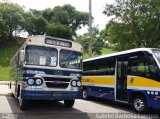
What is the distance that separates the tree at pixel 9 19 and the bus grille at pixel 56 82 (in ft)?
135

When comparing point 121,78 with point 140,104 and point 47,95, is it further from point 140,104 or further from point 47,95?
point 47,95

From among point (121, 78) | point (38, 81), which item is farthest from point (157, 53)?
point (38, 81)

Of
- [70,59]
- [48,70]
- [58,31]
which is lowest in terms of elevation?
[48,70]

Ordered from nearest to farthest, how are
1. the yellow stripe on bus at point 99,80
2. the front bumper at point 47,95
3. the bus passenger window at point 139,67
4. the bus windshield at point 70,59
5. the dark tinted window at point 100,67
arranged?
the front bumper at point 47,95, the bus passenger window at point 139,67, the bus windshield at point 70,59, the yellow stripe on bus at point 99,80, the dark tinted window at point 100,67

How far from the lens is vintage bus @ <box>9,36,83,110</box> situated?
42.1 ft

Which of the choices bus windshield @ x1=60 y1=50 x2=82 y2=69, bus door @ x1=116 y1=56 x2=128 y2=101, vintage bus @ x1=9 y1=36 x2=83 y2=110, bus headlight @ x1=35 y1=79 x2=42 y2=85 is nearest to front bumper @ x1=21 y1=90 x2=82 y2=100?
vintage bus @ x1=9 y1=36 x2=83 y2=110

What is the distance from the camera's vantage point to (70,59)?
1385 centimetres

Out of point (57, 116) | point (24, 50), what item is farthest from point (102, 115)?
point (24, 50)

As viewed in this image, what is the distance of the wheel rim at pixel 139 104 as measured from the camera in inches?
542

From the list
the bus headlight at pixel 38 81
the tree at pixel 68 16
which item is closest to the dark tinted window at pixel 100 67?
the bus headlight at pixel 38 81

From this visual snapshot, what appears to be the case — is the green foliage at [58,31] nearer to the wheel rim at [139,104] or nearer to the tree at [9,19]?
the tree at [9,19]

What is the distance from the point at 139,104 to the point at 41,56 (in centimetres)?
461

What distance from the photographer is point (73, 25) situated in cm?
8044

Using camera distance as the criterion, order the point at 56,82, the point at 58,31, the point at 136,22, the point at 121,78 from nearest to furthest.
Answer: the point at 56,82 → the point at 121,78 → the point at 136,22 → the point at 58,31
